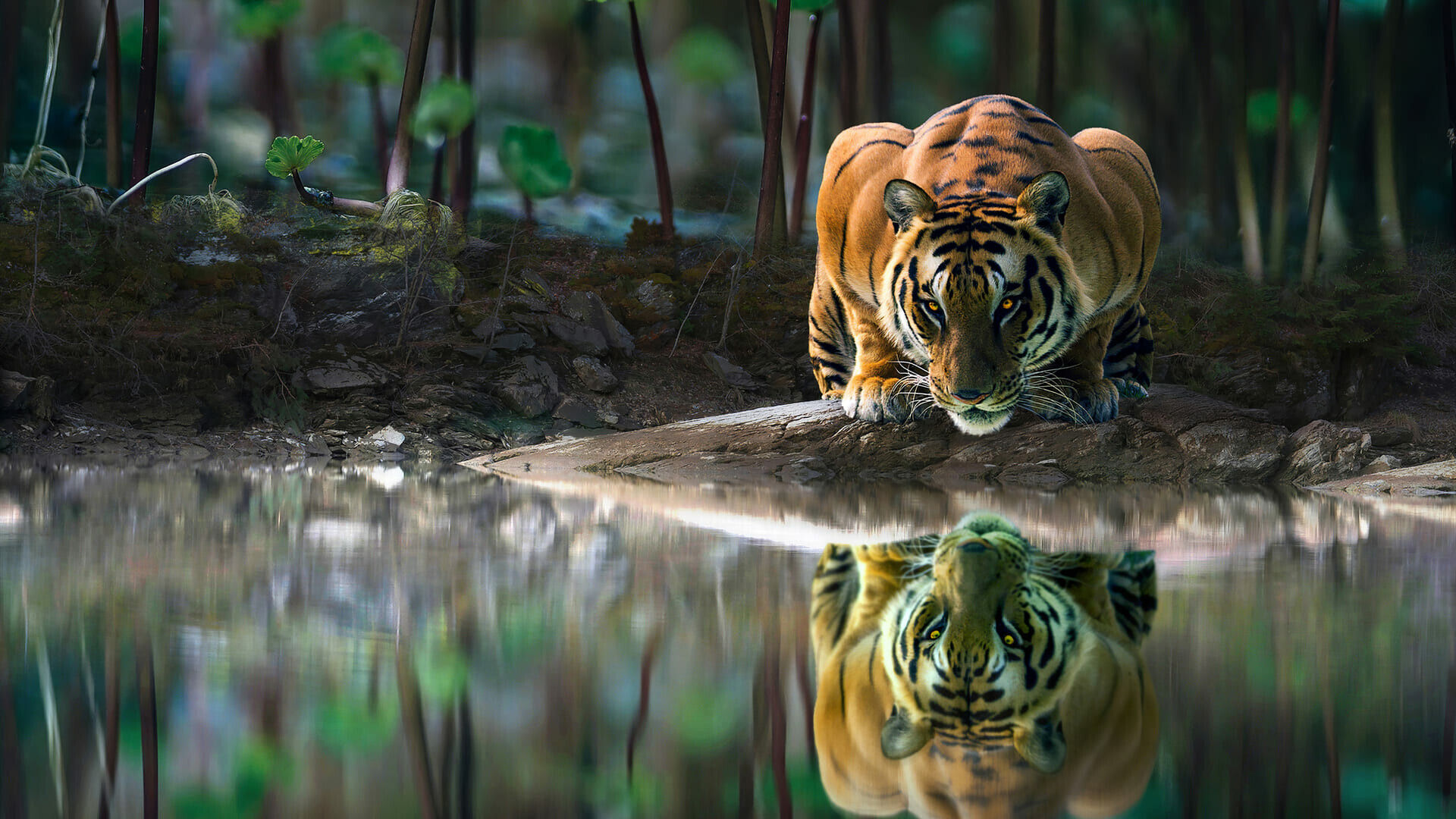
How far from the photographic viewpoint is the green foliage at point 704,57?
40.7 ft

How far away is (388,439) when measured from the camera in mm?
8281

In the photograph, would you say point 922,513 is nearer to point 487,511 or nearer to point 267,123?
point 487,511

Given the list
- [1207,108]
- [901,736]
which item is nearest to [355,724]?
[901,736]

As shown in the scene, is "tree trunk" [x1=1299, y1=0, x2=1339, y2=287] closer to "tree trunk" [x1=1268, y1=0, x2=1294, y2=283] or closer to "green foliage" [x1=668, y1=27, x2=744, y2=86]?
"tree trunk" [x1=1268, y1=0, x2=1294, y2=283]

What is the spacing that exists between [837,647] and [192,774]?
103 cm

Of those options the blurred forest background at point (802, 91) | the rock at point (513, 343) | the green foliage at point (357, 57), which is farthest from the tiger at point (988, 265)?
the green foliage at point (357, 57)

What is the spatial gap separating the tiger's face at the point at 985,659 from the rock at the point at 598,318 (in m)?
7.62

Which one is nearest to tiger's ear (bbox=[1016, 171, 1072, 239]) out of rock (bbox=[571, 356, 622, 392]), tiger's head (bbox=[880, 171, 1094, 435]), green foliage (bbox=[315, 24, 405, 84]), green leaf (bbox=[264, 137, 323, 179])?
tiger's head (bbox=[880, 171, 1094, 435])

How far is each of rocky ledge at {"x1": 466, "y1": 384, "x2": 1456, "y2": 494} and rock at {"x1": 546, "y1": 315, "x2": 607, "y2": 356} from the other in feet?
11.6

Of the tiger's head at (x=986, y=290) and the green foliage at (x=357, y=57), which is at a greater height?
the green foliage at (x=357, y=57)

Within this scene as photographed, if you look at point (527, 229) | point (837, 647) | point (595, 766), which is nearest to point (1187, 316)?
point (527, 229)

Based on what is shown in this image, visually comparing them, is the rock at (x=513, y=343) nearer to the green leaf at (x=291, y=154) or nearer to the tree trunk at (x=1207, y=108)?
the green leaf at (x=291, y=154)

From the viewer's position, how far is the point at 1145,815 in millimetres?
1183

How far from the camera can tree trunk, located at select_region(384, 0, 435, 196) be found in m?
11.4
